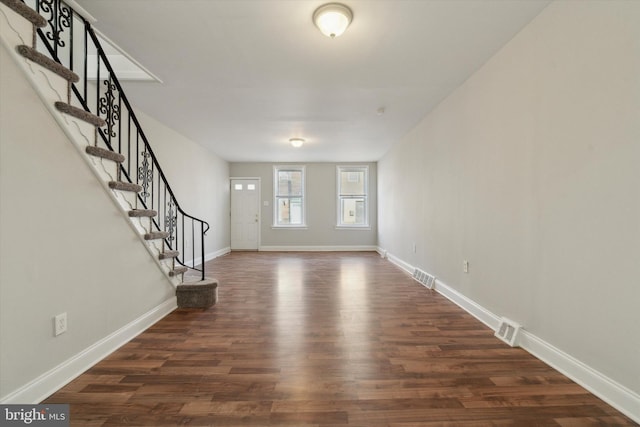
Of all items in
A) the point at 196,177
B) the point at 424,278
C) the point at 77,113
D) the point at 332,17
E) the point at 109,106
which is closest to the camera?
the point at 77,113

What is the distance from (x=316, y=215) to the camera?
796 cm

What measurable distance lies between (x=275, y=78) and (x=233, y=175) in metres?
5.29

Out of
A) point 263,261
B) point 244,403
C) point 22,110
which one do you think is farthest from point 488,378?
point 263,261

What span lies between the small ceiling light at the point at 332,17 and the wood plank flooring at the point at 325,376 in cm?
240

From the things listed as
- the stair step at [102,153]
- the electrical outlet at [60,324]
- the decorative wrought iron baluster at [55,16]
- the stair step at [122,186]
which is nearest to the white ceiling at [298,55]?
the decorative wrought iron baluster at [55,16]

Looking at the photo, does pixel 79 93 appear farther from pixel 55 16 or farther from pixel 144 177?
pixel 144 177

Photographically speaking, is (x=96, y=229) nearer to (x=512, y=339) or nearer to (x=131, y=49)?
A: (x=131, y=49)

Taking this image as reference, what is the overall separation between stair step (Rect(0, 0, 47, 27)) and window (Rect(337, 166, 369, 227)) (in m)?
6.69

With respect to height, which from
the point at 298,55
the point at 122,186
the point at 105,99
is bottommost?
the point at 122,186

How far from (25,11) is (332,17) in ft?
5.91

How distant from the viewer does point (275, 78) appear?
2979 mm

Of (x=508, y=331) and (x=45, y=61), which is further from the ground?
(x=45, y=61)

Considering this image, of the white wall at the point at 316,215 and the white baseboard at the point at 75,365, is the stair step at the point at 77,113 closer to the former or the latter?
the white baseboard at the point at 75,365

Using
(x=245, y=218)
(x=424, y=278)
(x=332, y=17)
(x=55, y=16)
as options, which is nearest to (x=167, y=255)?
(x=55, y=16)
